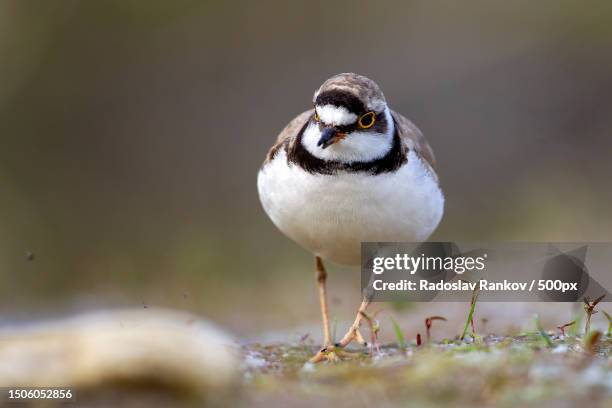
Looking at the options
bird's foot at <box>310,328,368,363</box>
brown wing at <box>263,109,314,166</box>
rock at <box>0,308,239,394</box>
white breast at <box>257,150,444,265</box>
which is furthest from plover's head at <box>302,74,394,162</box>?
rock at <box>0,308,239,394</box>

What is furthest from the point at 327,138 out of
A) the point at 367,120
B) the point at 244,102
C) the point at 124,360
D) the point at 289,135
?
the point at 244,102

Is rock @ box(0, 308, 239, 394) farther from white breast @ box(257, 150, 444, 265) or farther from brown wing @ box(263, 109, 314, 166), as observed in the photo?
brown wing @ box(263, 109, 314, 166)

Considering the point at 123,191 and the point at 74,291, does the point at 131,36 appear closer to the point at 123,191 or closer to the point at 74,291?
the point at 123,191

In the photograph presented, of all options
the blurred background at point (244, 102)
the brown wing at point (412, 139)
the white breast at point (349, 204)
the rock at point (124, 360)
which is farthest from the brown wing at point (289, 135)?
the blurred background at point (244, 102)

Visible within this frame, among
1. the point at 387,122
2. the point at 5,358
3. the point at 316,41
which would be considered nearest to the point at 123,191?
the point at 316,41

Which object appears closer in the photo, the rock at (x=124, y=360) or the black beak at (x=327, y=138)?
the rock at (x=124, y=360)

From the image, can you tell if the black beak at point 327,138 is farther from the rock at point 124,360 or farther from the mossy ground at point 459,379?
the rock at point 124,360

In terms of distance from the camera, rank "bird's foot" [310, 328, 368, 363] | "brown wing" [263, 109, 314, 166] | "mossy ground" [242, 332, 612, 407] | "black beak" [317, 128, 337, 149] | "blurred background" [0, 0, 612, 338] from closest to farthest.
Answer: "mossy ground" [242, 332, 612, 407], "black beak" [317, 128, 337, 149], "bird's foot" [310, 328, 368, 363], "brown wing" [263, 109, 314, 166], "blurred background" [0, 0, 612, 338]
